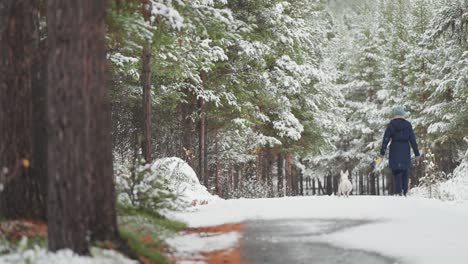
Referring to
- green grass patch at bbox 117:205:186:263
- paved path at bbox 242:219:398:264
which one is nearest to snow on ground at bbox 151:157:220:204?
paved path at bbox 242:219:398:264

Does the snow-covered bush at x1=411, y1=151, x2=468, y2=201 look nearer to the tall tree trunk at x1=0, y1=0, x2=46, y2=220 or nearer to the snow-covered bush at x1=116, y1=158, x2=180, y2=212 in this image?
the snow-covered bush at x1=116, y1=158, x2=180, y2=212

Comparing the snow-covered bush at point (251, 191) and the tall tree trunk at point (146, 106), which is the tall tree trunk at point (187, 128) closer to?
the snow-covered bush at point (251, 191)

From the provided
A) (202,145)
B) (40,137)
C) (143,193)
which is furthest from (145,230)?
(202,145)

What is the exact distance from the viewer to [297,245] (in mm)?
5855

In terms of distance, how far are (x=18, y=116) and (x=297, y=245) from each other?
3.45 m

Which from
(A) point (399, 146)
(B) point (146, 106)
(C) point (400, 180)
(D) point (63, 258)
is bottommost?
(D) point (63, 258)

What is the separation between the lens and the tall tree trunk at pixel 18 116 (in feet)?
18.9

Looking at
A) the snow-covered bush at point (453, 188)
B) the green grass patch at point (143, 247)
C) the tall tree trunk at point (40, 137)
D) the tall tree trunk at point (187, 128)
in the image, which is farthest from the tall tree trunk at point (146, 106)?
the snow-covered bush at point (453, 188)

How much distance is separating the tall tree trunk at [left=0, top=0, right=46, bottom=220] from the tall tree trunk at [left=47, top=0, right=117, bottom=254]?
179cm

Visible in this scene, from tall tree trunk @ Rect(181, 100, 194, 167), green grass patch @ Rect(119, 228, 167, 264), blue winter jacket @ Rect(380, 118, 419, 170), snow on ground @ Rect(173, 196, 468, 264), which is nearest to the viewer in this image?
green grass patch @ Rect(119, 228, 167, 264)

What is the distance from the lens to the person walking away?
1173cm

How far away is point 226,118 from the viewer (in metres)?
19.0

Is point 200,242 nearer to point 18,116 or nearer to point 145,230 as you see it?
point 145,230

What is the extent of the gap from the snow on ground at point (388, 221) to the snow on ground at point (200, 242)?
1.11m
